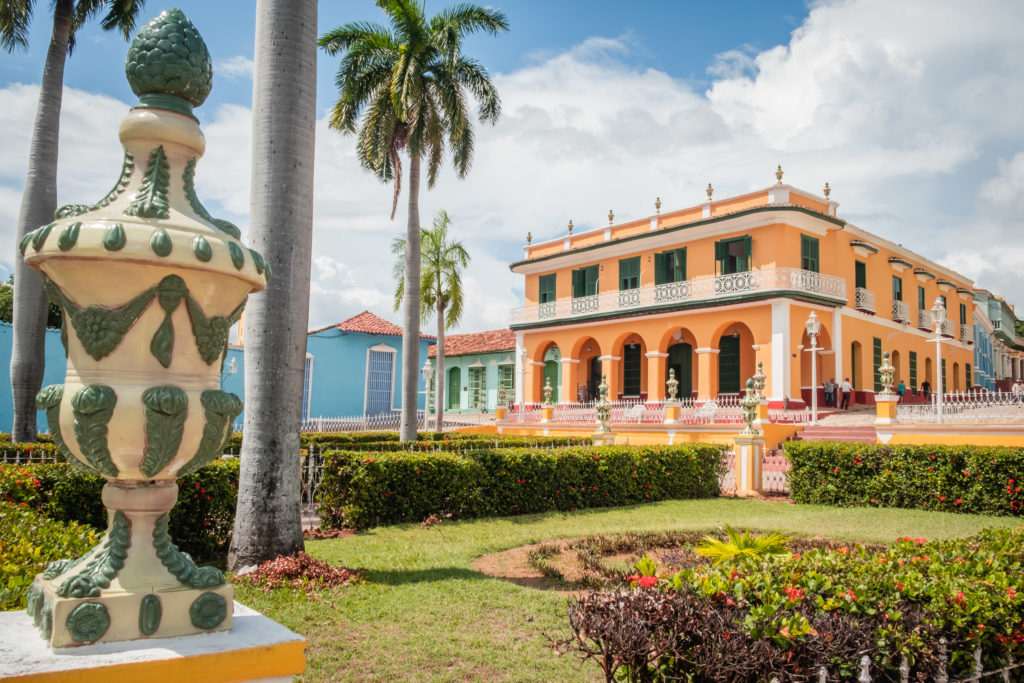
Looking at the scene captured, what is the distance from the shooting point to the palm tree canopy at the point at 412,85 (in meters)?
16.3

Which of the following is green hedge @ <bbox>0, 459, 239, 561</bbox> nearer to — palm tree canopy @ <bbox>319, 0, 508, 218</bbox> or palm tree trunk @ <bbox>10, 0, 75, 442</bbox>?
palm tree trunk @ <bbox>10, 0, 75, 442</bbox>

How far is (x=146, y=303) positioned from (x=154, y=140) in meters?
0.58

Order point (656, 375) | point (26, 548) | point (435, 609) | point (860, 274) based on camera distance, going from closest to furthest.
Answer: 1. point (26, 548)
2. point (435, 609)
3. point (860, 274)
4. point (656, 375)

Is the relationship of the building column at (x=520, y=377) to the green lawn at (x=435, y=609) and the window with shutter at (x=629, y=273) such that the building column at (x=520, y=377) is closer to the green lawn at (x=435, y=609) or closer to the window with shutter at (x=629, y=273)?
the window with shutter at (x=629, y=273)

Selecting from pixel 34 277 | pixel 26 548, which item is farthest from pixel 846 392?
pixel 26 548

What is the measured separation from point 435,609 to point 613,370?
23.1 m

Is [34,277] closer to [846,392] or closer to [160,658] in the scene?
[160,658]

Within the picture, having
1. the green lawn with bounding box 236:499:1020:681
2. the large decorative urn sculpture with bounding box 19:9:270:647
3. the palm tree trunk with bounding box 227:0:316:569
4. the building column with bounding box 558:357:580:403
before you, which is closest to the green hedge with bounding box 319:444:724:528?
the green lawn with bounding box 236:499:1020:681

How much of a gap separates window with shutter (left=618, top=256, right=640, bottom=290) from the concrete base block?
26036 mm

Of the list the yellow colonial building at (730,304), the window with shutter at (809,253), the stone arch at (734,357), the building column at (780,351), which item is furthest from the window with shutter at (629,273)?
the building column at (780,351)

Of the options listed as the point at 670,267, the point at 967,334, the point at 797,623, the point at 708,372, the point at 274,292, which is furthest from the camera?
the point at 967,334

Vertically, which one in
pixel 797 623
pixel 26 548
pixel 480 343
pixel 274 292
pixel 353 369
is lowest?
pixel 797 623

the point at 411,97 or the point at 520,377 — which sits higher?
the point at 411,97

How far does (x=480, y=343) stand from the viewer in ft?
124
